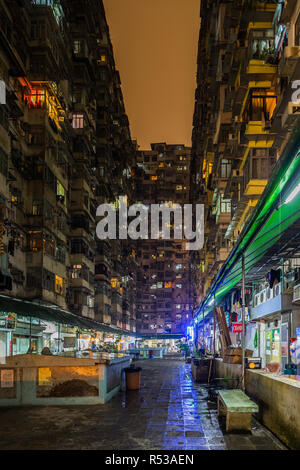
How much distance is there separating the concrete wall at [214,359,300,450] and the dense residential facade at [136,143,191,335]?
326 ft

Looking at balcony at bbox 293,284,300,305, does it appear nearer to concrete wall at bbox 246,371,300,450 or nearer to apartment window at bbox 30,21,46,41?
concrete wall at bbox 246,371,300,450

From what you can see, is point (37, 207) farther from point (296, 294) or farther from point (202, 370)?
point (296, 294)

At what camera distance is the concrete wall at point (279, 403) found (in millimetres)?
7684

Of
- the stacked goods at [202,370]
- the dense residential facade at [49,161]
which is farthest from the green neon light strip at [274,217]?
the dense residential facade at [49,161]

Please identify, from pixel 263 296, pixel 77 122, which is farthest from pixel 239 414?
pixel 77 122

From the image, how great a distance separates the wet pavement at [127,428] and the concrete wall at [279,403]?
0.24 metres

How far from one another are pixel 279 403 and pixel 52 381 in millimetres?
7342

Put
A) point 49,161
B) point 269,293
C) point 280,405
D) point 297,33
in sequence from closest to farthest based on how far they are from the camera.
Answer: point 280,405, point 297,33, point 269,293, point 49,161

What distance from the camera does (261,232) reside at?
32.9 feet

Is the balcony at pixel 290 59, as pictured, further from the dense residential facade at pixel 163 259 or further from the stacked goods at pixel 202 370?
the dense residential facade at pixel 163 259

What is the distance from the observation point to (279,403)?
28.7 ft

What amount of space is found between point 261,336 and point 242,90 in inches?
615

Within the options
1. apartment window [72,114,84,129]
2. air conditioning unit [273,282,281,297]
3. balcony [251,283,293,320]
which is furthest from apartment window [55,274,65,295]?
air conditioning unit [273,282,281,297]

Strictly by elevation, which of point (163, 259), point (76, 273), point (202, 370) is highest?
point (163, 259)
